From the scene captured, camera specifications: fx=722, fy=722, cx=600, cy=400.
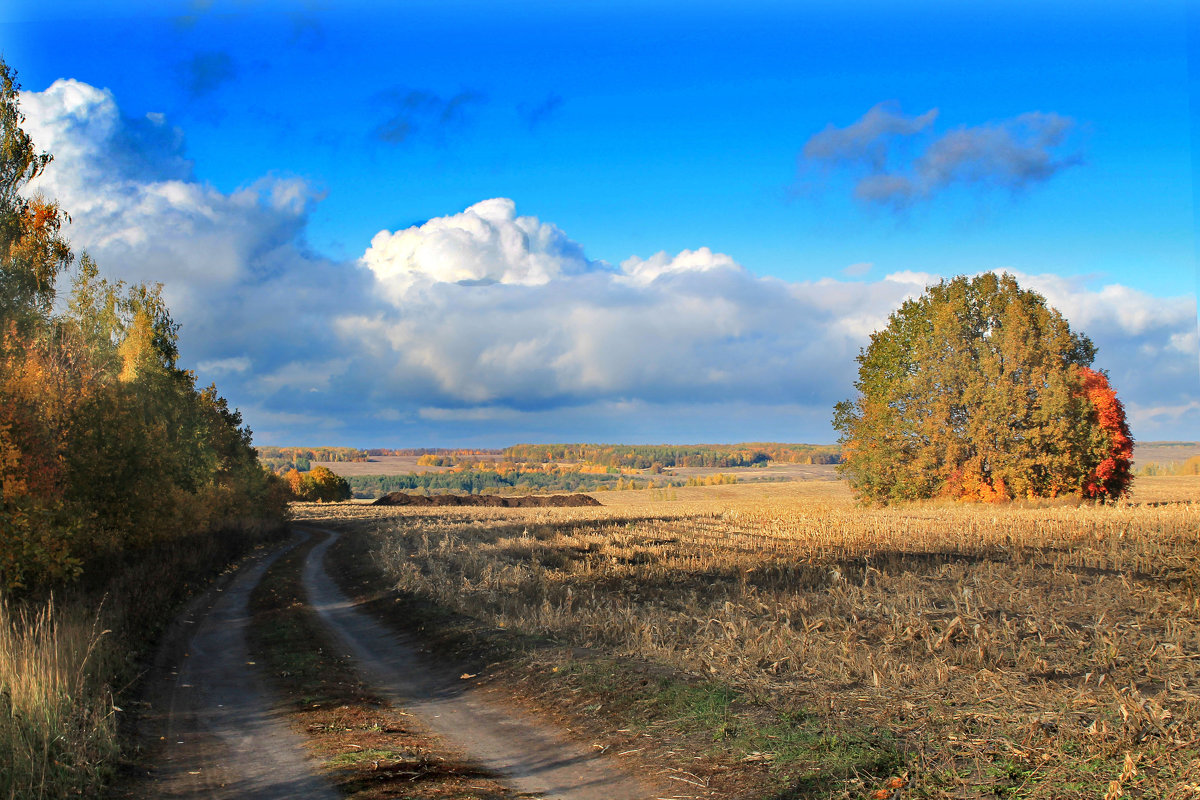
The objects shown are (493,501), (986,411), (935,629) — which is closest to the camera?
(935,629)

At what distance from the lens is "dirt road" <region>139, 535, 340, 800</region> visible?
7.64 m

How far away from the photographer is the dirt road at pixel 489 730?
7.53 metres

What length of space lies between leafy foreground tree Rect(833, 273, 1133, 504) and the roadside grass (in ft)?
145

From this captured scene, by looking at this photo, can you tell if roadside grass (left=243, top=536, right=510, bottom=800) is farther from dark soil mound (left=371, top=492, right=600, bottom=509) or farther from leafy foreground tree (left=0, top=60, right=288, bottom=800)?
dark soil mound (left=371, top=492, right=600, bottom=509)

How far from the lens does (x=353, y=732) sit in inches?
369

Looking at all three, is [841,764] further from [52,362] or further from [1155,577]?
[52,362]

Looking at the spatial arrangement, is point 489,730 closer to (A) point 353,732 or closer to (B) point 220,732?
(A) point 353,732

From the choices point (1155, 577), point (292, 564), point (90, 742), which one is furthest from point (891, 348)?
point (90, 742)

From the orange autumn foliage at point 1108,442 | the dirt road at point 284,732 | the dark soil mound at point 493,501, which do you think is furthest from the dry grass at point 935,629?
the dark soil mound at point 493,501

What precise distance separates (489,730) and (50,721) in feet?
16.0

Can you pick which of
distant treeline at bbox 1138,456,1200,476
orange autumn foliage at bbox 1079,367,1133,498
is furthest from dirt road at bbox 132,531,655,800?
distant treeline at bbox 1138,456,1200,476

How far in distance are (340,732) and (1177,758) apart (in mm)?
9041

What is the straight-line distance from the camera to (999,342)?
50.0 metres

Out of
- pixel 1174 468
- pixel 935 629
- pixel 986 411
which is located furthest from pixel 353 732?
pixel 1174 468
